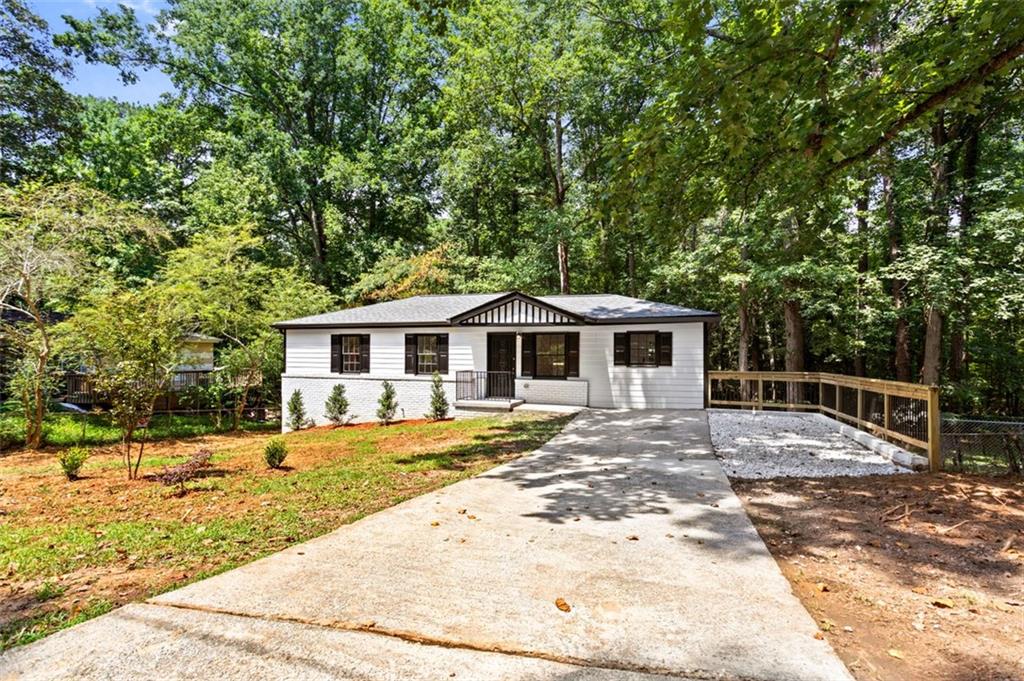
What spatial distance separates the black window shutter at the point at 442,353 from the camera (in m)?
15.8

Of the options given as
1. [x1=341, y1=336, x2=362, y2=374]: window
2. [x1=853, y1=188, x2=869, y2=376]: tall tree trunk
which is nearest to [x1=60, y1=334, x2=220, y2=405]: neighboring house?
[x1=341, y1=336, x2=362, y2=374]: window

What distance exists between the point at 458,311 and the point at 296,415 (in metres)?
6.70

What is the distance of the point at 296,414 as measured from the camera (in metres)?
16.6

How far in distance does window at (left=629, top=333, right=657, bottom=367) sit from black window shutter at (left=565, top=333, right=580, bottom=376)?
1.64 m

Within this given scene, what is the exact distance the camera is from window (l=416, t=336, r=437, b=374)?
16.0 meters

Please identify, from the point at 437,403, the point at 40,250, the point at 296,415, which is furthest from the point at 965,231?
the point at 40,250


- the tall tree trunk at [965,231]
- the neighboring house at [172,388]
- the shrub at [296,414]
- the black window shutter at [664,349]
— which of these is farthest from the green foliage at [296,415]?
the tall tree trunk at [965,231]

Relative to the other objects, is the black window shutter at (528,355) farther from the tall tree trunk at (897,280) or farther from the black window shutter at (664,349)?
the tall tree trunk at (897,280)

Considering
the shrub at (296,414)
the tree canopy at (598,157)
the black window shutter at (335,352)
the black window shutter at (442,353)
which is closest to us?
the tree canopy at (598,157)

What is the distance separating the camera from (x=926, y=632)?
2.76m

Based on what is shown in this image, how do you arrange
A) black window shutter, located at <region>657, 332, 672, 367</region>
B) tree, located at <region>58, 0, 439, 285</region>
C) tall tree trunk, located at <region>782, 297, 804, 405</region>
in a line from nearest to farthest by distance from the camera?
black window shutter, located at <region>657, 332, 672, 367</region>
tall tree trunk, located at <region>782, 297, 804, 405</region>
tree, located at <region>58, 0, 439, 285</region>

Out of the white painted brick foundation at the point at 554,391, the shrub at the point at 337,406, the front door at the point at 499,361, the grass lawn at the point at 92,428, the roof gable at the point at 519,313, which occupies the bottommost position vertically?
the grass lawn at the point at 92,428

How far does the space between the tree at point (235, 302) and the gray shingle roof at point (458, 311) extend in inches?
64.9

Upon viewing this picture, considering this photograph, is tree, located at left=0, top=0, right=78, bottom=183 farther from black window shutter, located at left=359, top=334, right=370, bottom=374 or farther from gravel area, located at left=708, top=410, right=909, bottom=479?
gravel area, located at left=708, top=410, right=909, bottom=479
